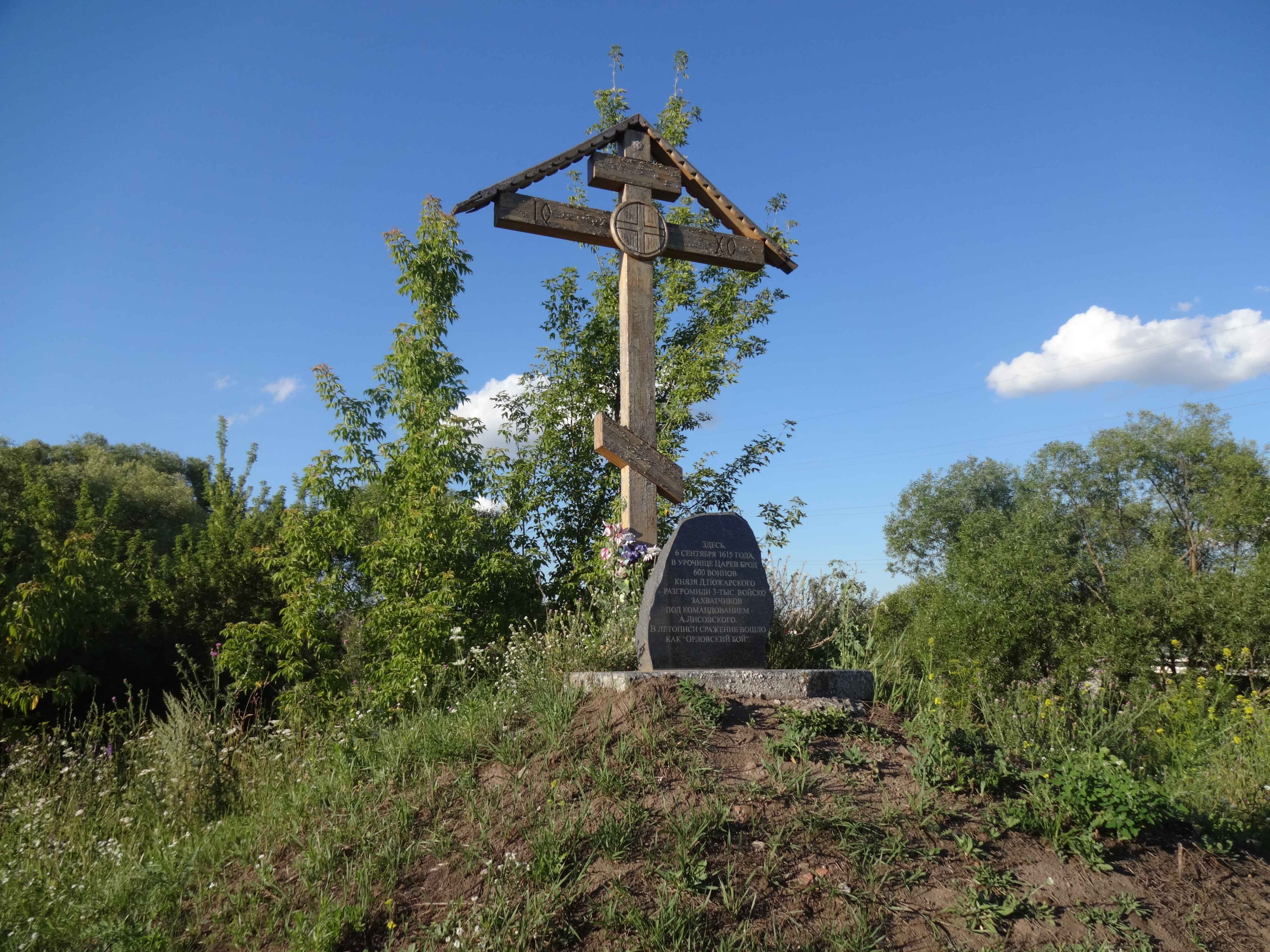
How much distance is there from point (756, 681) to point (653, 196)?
479 cm

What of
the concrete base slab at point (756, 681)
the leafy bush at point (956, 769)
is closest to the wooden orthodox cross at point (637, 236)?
the concrete base slab at point (756, 681)

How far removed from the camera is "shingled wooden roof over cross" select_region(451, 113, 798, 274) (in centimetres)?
714

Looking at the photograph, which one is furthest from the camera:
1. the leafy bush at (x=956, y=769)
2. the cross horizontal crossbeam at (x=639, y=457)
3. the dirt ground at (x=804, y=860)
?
the cross horizontal crossbeam at (x=639, y=457)

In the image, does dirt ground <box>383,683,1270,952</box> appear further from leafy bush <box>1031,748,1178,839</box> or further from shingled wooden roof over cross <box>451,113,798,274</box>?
shingled wooden roof over cross <box>451,113,798,274</box>

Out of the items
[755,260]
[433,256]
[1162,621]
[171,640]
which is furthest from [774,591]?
[171,640]

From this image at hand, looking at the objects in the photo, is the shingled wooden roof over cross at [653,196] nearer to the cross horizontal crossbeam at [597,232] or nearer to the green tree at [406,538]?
the cross horizontal crossbeam at [597,232]

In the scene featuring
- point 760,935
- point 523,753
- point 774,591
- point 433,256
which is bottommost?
point 760,935

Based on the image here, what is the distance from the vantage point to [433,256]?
395 inches

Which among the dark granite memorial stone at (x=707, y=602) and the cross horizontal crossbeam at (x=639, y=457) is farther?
the cross horizontal crossbeam at (x=639, y=457)

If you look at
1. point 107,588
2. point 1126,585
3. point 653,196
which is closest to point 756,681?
point 653,196

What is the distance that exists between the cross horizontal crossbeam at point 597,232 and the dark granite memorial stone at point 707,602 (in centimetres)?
309

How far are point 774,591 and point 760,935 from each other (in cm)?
411

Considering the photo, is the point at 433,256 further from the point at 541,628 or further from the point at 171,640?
the point at 171,640

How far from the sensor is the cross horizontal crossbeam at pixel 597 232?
23.4 feet
